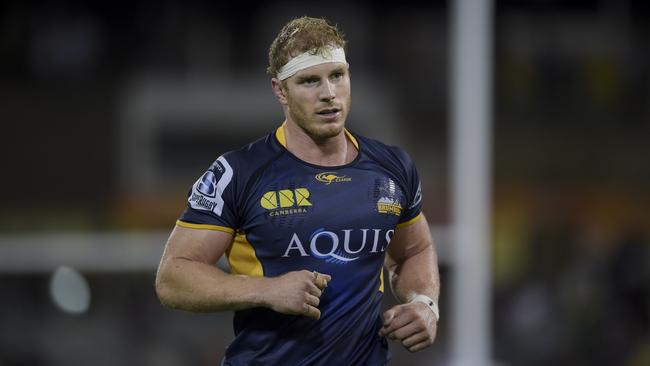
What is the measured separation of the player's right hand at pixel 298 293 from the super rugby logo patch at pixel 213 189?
11.2 inches

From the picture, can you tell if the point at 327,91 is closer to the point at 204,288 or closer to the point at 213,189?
the point at 213,189

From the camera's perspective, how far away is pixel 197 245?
3119 millimetres

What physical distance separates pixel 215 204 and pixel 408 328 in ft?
2.02

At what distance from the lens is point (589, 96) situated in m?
11.6

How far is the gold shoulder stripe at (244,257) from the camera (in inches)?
125

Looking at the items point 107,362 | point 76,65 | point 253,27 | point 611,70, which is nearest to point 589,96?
point 611,70

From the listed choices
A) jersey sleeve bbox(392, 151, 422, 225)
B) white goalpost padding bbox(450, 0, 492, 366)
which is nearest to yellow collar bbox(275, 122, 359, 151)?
jersey sleeve bbox(392, 151, 422, 225)

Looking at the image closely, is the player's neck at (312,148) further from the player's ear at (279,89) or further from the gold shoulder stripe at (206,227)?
the gold shoulder stripe at (206,227)

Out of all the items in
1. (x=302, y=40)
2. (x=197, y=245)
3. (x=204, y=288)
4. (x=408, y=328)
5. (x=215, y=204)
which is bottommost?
(x=408, y=328)

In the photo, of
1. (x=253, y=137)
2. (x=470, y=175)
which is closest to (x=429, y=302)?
(x=470, y=175)

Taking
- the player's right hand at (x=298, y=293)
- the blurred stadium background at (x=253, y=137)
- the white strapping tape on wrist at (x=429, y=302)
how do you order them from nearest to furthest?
the player's right hand at (x=298, y=293), the white strapping tape on wrist at (x=429, y=302), the blurred stadium background at (x=253, y=137)

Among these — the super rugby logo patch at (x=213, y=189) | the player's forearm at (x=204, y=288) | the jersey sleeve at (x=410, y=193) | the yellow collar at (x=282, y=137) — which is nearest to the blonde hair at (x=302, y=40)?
the yellow collar at (x=282, y=137)

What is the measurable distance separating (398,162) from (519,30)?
8784 millimetres

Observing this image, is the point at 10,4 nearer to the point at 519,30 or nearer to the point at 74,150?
the point at 74,150
